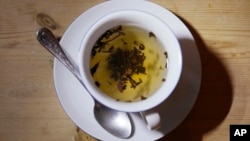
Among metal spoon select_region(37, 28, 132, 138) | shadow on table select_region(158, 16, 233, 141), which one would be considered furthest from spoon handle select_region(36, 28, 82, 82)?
shadow on table select_region(158, 16, 233, 141)

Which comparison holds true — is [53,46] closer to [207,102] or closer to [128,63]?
[128,63]

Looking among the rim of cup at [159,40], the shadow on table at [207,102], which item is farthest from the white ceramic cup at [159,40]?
the shadow on table at [207,102]

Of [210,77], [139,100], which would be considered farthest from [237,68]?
[139,100]

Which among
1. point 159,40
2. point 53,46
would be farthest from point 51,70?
point 159,40

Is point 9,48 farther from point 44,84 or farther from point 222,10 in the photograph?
point 222,10

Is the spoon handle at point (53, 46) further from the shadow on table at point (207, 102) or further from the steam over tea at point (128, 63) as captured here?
the shadow on table at point (207, 102)
